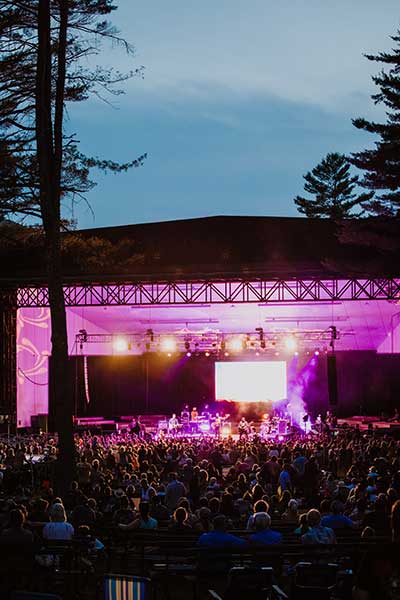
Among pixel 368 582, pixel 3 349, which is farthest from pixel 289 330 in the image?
pixel 368 582

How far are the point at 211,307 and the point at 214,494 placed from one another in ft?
58.2

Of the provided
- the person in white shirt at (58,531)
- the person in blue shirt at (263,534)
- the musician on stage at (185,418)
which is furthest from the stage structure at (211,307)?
the person in white shirt at (58,531)

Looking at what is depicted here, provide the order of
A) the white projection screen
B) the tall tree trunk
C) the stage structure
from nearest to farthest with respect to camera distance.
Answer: the tall tree trunk, the stage structure, the white projection screen

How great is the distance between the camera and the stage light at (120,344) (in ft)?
111

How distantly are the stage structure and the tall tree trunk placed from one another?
Result: 10155mm

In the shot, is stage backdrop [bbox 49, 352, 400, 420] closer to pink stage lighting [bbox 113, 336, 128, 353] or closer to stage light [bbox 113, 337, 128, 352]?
pink stage lighting [bbox 113, 336, 128, 353]

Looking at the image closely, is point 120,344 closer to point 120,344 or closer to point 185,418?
A: point 120,344

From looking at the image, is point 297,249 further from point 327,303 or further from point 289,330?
point 289,330

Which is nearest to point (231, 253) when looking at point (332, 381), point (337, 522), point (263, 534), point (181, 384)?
point (332, 381)

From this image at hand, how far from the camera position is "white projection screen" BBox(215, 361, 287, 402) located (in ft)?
115

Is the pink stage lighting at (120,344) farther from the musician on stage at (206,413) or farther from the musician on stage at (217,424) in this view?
the musician on stage at (217,424)

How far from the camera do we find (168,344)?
34.2 metres

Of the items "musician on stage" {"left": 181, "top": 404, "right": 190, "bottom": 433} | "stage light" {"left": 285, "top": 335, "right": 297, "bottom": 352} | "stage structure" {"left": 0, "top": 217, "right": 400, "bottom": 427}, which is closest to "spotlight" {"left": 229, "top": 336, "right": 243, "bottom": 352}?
"stage structure" {"left": 0, "top": 217, "right": 400, "bottom": 427}

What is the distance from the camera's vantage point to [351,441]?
71.7 feet
